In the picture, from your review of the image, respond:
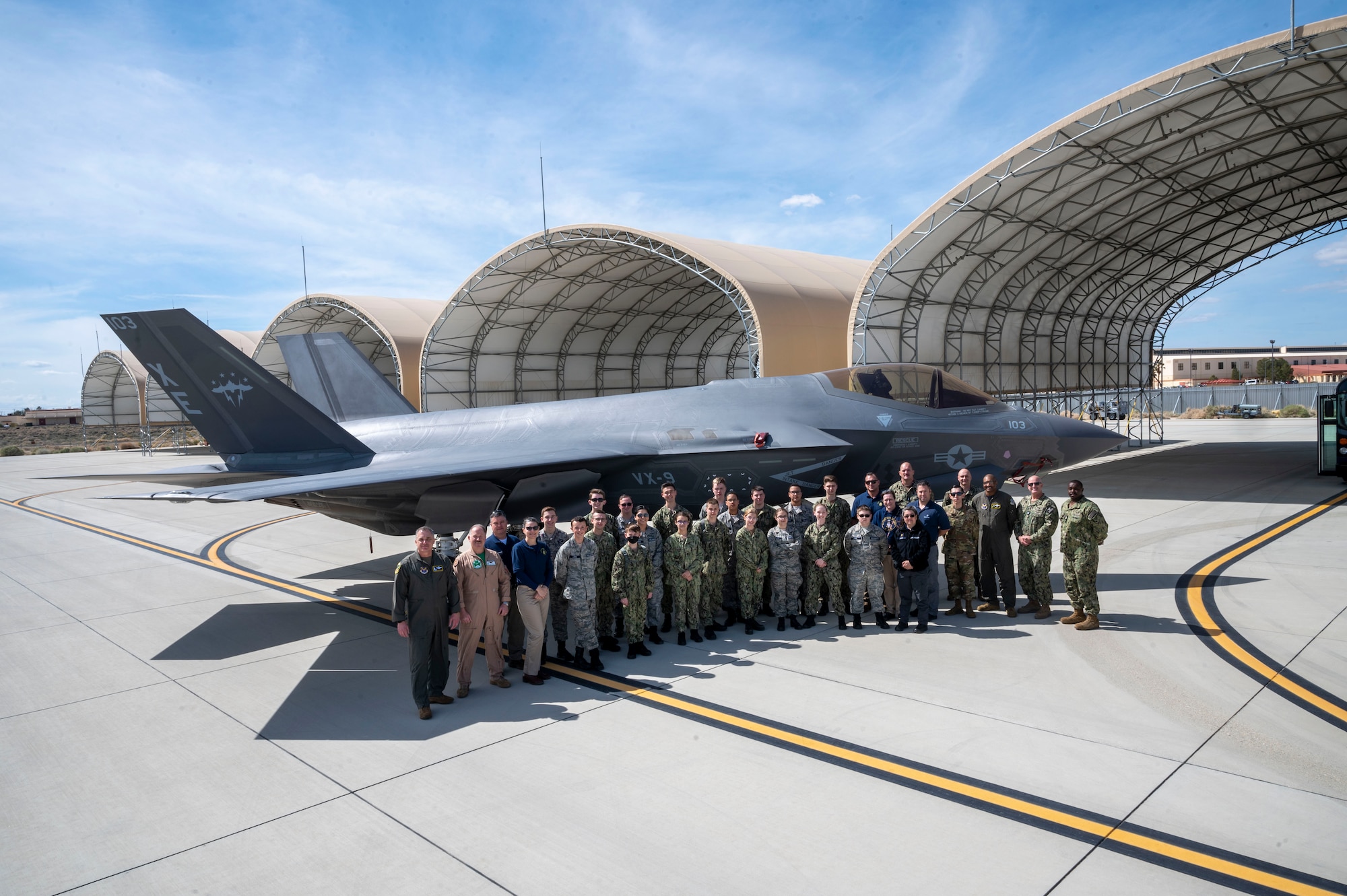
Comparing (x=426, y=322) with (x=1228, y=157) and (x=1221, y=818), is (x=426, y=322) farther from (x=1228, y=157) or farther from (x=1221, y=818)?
(x=1221, y=818)

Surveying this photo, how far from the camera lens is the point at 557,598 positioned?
7312 mm

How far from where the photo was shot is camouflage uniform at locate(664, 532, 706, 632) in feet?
24.5

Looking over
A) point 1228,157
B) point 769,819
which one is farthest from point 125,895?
point 1228,157

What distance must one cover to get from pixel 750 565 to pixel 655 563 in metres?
1.06

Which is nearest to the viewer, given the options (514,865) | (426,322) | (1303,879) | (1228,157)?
(1303,879)

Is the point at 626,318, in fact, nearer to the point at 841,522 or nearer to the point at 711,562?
the point at 841,522

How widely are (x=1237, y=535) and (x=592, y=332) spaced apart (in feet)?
103

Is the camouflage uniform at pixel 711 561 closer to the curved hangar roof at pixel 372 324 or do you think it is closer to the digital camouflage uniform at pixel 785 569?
the digital camouflage uniform at pixel 785 569

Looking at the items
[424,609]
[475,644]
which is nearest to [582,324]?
[475,644]

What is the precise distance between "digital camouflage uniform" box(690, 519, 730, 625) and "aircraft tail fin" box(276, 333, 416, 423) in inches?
306

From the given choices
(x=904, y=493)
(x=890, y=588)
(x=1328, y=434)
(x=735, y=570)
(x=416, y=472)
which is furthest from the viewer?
(x=1328, y=434)

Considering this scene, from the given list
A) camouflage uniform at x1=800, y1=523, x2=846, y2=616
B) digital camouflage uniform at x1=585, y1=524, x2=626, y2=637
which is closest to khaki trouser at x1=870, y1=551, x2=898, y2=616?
camouflage uniform at x1=800, y1=523, x2=846, y2=616

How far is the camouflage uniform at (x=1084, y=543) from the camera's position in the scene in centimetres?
747

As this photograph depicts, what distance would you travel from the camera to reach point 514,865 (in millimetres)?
3980
